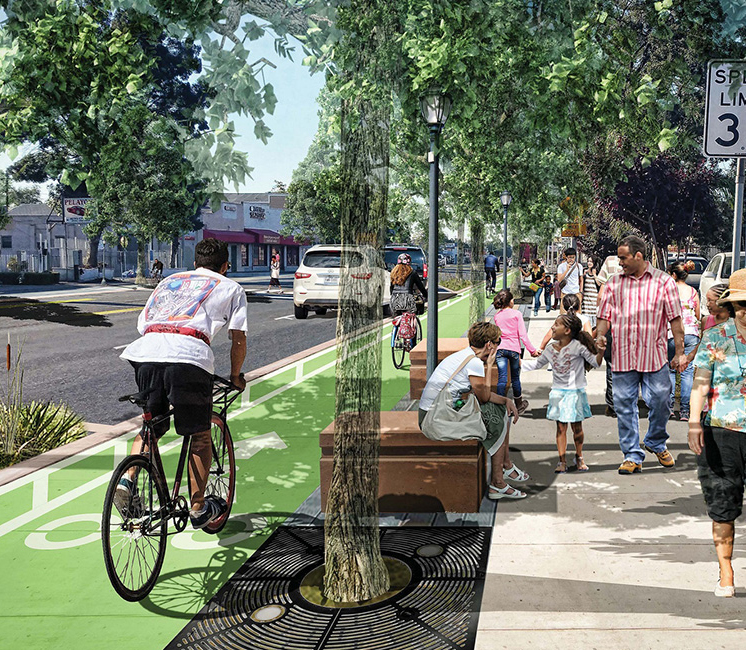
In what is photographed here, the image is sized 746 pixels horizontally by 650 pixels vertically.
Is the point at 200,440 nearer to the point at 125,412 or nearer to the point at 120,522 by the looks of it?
the point at 120,522

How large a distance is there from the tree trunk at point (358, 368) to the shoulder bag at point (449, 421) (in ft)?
3.75

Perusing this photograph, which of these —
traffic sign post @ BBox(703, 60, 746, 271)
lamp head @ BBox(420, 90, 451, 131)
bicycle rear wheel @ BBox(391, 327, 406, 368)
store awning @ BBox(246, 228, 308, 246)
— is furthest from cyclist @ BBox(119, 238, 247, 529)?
store awning @ BBox(246, 228, 308, 246)

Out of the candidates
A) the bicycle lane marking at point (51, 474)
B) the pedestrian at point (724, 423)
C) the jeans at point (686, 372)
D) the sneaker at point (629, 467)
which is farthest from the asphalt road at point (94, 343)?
the jeans at point (686, 372)

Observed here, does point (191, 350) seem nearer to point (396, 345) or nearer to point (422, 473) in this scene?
point (422, 473)

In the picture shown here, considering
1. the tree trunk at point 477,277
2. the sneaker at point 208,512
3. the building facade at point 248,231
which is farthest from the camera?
the building facade at point 248,231

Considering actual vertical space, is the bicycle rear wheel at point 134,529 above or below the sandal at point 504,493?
above

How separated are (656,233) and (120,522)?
42.6m

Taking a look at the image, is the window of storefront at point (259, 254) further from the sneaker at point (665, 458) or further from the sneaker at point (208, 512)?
the sneaker at point (208, 512)

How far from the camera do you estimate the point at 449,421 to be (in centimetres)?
551

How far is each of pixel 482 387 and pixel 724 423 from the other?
1.82 metres

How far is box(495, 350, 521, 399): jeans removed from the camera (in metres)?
8.56

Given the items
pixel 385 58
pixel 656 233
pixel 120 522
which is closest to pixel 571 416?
pixel 385 58

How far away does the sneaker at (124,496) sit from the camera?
4.16 metres

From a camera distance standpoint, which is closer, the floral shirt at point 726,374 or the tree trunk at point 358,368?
the floral shirt at point 726,374
